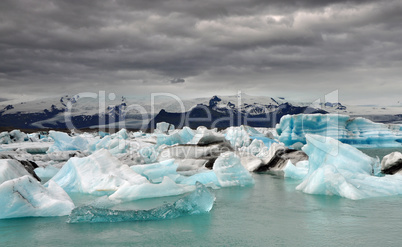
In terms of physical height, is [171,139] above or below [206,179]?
above

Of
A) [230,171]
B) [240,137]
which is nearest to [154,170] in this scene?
[230,171]

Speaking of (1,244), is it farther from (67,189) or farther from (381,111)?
(381,111)

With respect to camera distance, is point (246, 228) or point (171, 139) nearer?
point (246, 228)

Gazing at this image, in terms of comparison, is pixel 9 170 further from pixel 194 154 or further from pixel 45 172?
pixel 194 154

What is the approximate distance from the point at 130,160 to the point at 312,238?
1098 centimetres

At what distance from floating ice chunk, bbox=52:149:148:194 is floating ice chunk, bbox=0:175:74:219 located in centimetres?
228

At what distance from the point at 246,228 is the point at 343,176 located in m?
3.53

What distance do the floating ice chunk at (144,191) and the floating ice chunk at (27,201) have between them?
1.24 m

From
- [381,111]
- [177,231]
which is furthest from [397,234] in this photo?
[381,111]

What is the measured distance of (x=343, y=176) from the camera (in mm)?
7738

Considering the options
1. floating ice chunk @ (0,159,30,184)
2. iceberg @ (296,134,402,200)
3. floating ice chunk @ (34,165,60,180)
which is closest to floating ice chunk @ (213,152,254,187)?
iceberg @ (296,134,402,200)

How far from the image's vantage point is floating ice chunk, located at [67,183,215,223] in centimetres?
544

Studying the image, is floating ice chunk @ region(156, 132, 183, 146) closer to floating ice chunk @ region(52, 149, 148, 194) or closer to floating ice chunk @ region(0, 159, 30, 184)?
floating ice chunk @ region(52, 149, 148, 194)

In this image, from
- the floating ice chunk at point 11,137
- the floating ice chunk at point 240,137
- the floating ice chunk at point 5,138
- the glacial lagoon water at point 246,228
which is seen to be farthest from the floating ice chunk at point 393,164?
the floating ice chunk at point 5,138
